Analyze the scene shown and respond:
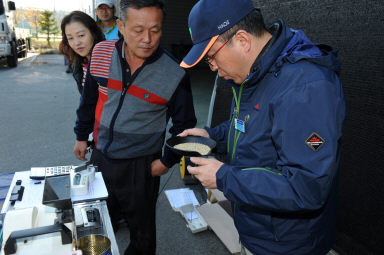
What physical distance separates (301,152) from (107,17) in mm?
3309

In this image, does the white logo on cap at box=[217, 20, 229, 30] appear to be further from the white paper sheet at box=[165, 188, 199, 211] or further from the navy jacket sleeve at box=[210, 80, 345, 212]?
the white paper sheet at box=[165, 188, 199, 211]

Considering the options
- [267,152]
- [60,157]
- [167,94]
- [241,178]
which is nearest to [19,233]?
[241,178]

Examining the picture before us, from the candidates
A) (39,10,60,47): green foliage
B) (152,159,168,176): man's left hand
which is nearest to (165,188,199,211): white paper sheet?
(152,159,168,176): man's left hand

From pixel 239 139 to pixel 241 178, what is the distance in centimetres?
21

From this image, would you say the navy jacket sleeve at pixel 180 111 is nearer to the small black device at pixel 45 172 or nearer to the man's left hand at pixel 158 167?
the man's left hand at pixel 158 167

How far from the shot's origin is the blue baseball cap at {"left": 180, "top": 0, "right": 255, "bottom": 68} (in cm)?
98

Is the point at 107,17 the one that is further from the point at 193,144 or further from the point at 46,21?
the point at 46,21

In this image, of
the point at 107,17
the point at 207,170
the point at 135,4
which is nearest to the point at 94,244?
the point at 207,170

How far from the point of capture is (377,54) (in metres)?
1.70

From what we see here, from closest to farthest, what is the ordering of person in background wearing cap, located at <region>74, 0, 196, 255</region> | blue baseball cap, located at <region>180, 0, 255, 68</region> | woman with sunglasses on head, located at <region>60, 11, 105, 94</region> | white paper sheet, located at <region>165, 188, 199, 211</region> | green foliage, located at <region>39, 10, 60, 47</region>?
blue baseball cap, located at <region>180, 0, 255, 68</region>, person in background wearing cap, located at <region>74, 0, 196, 255</region>, woman with sunglasses on head, located at <region>60, 11, 105, 94</region>, white paper sheet, located at <region>165, 188, 199, 211</region>, green foliage, located at <region>39, 10, 60, 47</region>

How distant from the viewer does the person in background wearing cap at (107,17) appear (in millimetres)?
3436

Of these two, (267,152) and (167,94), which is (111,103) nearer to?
(167,94)

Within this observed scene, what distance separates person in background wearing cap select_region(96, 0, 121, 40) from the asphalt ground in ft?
5.89

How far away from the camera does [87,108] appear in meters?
1.95
